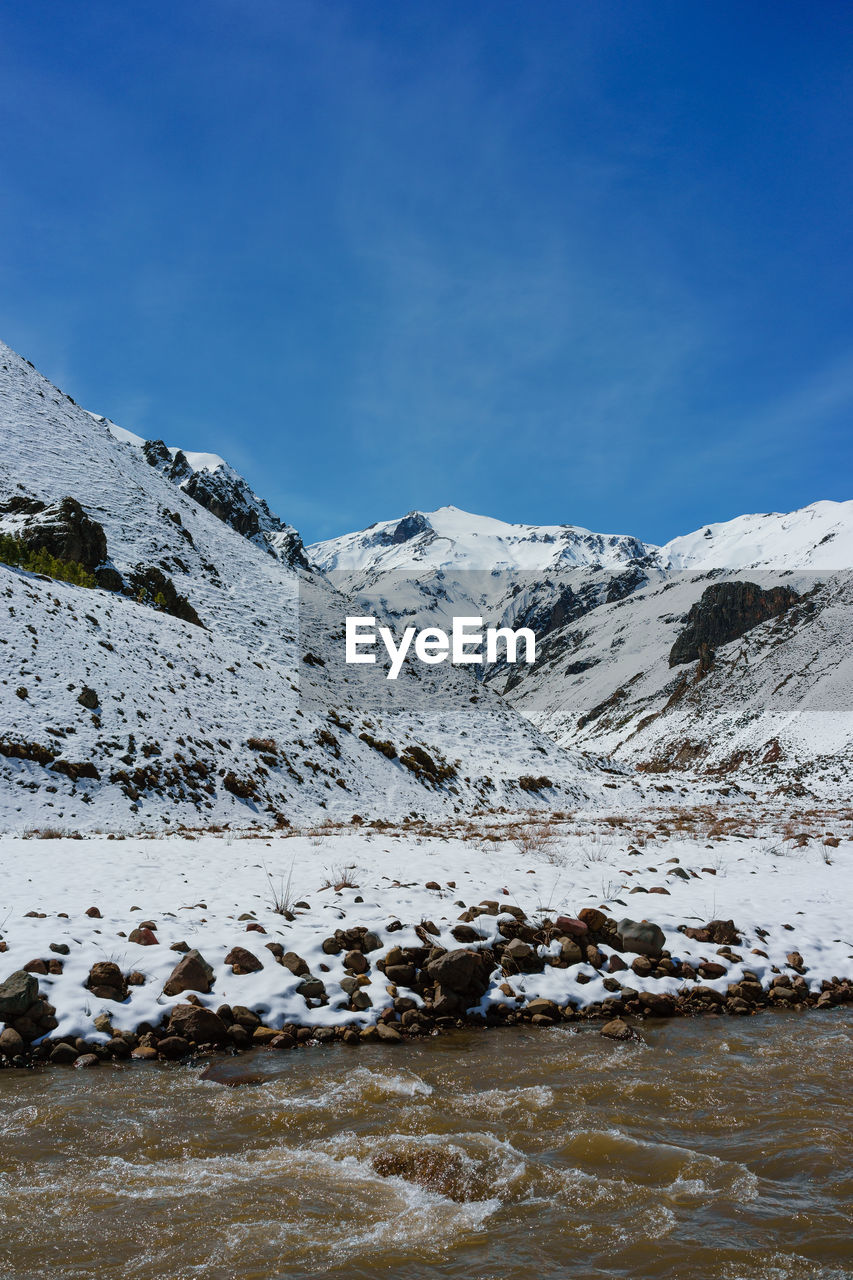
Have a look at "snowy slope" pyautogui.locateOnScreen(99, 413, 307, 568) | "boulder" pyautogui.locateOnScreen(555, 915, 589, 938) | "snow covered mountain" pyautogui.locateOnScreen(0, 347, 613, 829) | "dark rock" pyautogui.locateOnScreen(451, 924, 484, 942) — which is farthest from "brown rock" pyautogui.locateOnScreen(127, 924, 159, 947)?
"snowy slope" pyautogui.locateOnScreen(99, 413, 307, 568)

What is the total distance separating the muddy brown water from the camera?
4391 millimetres

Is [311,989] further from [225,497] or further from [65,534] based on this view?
[225,497]

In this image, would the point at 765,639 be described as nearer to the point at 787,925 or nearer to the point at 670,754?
the point at 670,754

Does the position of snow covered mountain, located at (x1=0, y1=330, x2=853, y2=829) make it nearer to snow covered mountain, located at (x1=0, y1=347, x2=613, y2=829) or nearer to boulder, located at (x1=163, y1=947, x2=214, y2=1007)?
snow covered mountain, located at (x1=0, y1=347, x2=613, y2=829)

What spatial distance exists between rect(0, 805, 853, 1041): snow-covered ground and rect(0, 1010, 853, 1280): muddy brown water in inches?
48.0

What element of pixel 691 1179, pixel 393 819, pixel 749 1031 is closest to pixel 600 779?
pixel 393 819

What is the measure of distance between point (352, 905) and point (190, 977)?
3143 millimetres

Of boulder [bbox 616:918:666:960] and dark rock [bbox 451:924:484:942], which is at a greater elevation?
dark rock [bbox 451:924:484:942]

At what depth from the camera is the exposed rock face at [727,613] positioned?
132 metres

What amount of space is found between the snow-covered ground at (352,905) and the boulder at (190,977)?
12cm

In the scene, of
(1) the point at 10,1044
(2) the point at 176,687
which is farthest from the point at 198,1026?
(2) the point at 176,687

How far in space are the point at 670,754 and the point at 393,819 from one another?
76936mm

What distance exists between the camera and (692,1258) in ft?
14.3

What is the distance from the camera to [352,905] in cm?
1091
